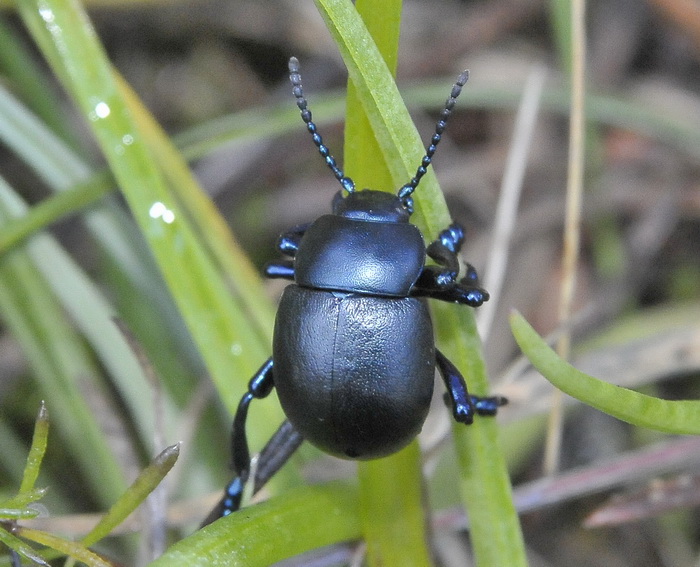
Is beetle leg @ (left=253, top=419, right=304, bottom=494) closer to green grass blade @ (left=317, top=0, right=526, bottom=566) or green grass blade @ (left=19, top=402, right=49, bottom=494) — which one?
green grass blade @ (left=317, top=0, right=526, bottom=566)

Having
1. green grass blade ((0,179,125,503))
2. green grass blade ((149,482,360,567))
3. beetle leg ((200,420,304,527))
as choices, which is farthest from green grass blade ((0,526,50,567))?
green grass blade ((0,179,125,503))

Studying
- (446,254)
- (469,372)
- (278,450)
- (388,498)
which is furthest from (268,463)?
(446,254)

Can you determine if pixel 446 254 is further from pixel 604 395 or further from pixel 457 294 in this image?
pixel 604 395

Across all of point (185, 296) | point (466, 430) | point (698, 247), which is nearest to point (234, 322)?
point (185, 296)

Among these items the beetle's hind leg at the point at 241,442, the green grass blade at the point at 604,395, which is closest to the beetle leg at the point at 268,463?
the beetle's hind leg at the point at 241,442

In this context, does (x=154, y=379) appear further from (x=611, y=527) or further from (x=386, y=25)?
(x=611, y=527)
